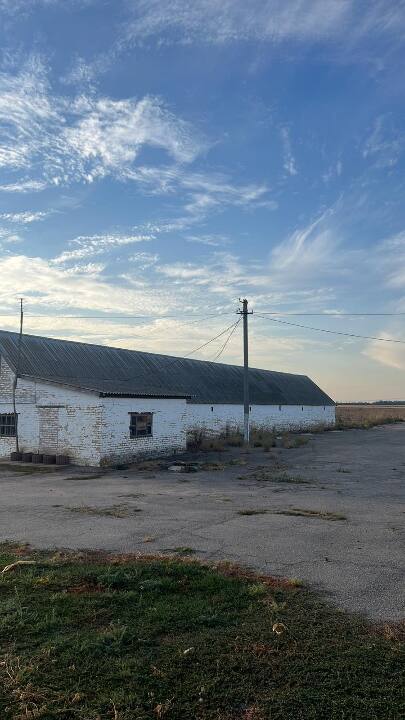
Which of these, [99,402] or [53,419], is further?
[53,419]

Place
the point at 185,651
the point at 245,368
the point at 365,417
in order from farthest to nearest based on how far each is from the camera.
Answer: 1. the point at 365,417
2. the point at 245,368
3. the point at 185,651

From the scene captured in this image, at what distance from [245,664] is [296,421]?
4355 centimetres

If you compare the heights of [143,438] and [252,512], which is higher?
[143,438]

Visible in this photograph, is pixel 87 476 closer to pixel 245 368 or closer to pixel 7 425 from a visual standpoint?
pixel 7 425

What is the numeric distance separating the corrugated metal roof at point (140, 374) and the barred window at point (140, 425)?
973 mm

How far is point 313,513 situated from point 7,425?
16.1m

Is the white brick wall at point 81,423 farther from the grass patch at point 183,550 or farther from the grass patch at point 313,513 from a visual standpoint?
the grass patch at point 183,550

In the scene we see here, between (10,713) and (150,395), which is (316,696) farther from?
(150,395)

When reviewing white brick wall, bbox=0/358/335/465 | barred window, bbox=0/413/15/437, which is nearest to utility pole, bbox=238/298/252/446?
white brick wall, bbox=0/358/335/465

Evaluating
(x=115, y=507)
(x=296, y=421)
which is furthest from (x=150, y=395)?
(x=296, y=421)

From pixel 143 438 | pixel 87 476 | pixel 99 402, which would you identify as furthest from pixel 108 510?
pixel 143 438

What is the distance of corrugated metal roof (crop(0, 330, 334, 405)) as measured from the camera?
82.5 ft

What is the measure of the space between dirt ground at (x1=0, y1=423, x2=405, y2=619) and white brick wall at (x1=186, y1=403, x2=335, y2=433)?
1314cm

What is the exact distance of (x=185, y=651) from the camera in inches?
196
